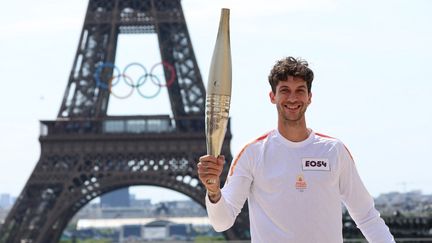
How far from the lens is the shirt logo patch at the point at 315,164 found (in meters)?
4.87

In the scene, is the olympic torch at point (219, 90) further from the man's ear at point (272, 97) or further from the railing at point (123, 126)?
the railing at point (123, 126)

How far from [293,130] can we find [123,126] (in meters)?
39.2

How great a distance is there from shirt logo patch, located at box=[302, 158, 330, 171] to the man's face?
0.23 m

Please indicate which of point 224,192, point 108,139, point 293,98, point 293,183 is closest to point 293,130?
point 293,98

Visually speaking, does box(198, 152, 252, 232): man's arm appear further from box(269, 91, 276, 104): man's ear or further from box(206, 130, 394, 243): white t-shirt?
box(269, 91, 276, 104): man's ear

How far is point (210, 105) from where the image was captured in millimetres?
4562

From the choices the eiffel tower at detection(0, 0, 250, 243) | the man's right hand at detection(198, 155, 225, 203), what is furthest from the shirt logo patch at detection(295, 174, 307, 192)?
the eiffel tower at detection(0, 0, 250, 243)

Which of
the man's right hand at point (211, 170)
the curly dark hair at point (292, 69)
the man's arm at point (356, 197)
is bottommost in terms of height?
the man's arm at point (356, 197)

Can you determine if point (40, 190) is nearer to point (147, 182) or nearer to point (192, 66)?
point (147, 182)

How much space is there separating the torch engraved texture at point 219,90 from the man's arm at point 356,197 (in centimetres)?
77

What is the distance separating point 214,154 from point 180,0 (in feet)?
131

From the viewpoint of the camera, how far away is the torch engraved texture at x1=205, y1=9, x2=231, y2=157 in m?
4.56

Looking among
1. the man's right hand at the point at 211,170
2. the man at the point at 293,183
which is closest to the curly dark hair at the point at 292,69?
the man at the point at 293,183

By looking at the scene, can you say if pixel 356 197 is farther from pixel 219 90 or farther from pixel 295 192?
pixel 219 90
